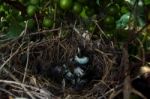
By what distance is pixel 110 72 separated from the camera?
1844mm

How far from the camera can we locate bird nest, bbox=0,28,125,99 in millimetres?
1719

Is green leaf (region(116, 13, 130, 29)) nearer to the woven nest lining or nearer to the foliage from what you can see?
the foliage

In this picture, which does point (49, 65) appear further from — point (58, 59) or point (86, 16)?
point (86, 16)

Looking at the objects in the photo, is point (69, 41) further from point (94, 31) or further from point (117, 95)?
point (117, 95)

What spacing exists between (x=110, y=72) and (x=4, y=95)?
0.41m

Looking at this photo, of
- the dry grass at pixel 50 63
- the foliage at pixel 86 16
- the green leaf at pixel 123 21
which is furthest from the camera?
the green leaf at pixel 123 21

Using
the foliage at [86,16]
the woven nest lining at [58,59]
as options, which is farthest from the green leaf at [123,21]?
the woven nest lining at [58,59]

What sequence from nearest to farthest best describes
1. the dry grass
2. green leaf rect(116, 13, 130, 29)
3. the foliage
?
the dry grass, the foliage, green leaf rect(116, 13, 130, 29)

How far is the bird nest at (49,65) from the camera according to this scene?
1.72 m

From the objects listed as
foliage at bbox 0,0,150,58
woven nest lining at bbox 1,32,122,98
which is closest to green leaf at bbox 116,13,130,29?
foliage at bbox 0,0,150,58

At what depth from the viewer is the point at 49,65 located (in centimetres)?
200

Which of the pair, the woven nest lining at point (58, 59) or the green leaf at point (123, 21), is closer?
the woven nest lining at point (58, 59)

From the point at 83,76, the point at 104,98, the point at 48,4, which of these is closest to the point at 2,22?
the point at 48,4

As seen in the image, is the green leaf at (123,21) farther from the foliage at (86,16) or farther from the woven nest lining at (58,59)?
the woven nest lining at (58,59)
